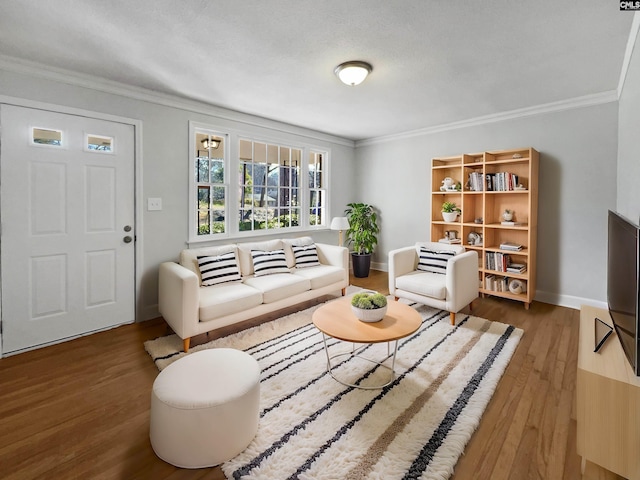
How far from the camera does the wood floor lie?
4.96 feet

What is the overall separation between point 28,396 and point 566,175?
214 inches

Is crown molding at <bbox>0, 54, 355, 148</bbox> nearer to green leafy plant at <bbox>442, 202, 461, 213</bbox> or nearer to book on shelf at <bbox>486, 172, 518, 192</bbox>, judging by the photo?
green leafy plant at <bbox>442, 202, 461, 213</bbox>

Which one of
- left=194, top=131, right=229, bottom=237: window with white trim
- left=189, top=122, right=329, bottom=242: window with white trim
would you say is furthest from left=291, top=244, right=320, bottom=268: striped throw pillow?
left=194, top=131, right=229, bottom=237: window with white trim

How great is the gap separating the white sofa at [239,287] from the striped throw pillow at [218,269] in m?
0.04

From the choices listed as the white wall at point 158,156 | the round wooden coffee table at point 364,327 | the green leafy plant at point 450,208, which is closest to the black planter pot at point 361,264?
the green leafy plant at point 450,208

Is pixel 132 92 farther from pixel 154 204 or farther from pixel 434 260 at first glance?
pixel 434 260

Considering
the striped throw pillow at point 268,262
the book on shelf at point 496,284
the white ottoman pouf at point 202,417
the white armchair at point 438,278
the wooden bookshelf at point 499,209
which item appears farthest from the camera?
the book on shelf at point 496,284

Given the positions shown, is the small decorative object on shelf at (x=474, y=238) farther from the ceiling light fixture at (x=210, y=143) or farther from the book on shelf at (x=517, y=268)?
the ceiling light fixture at (x=210, y=143)

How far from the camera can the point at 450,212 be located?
443 centimetres

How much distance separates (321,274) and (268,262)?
2.15 ft

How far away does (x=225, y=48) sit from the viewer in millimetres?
2402

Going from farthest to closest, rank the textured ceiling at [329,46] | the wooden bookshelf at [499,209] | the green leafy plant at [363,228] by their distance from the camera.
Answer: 1. the green leafy plant at [363,228]
2. the wooden bookshelf at [499,209]
3. the textured ceiling at [329,46]

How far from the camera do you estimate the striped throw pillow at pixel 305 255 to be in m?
4.04

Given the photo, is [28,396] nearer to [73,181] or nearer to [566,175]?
[73,181]
